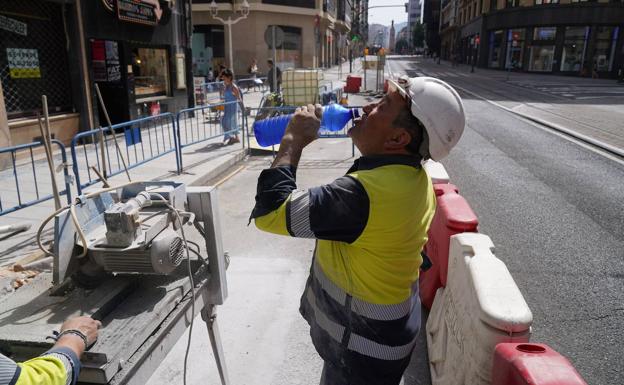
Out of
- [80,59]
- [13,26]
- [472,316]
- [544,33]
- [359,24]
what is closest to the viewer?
[472,316]

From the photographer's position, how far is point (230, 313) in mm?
4105

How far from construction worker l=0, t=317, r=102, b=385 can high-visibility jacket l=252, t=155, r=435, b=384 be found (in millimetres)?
687

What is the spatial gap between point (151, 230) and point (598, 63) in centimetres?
4531

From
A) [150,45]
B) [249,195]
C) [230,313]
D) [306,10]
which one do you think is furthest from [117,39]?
[306,10]

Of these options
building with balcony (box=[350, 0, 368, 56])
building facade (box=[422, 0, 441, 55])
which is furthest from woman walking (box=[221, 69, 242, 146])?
building facade (box=[422, 0, 441, 55])

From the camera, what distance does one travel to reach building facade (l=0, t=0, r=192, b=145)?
9328mm

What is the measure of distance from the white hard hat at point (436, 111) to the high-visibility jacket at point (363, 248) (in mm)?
135

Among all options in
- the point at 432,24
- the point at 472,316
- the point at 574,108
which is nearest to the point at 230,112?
the point at 472,316

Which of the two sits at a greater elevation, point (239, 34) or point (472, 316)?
point (239, 34)

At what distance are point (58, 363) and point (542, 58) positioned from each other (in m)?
49.5

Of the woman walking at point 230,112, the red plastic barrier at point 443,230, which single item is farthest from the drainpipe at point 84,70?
the red plastic barrier at point 443,230

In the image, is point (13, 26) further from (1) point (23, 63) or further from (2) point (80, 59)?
(2) point (80, 59)

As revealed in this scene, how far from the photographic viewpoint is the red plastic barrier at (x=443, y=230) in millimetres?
3695

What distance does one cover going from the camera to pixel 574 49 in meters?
40.4
